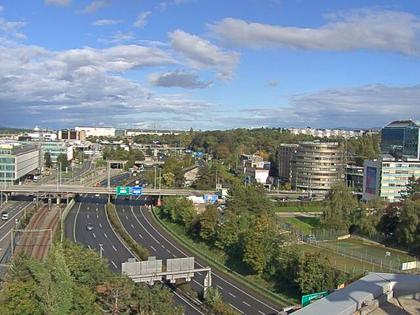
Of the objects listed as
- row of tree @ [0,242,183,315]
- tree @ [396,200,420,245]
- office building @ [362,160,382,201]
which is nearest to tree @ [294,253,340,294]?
row of tree @ [0,242,183,315]

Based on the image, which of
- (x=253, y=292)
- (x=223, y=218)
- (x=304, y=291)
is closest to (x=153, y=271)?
(x=253, y=292)

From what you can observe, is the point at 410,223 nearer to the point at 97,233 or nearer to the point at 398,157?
the point at 97,233

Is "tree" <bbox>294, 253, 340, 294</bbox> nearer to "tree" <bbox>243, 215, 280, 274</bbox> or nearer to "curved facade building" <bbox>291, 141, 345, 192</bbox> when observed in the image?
"tree" <bbox>243, 215, 280, 274</bbox>

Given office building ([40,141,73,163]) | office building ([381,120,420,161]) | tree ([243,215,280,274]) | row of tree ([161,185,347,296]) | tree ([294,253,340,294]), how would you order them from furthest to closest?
office building ([40,141,73,163]) → office building ([381,120,420,161]) → tree ([243,215,280,274]) → row of tree ([161,185,347,296]) → tree ([294,253,340,294])

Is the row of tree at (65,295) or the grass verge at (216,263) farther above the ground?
the row of tree at (65,295)

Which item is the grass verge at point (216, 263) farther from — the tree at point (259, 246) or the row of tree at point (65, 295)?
the row of tree at point (65, 295)

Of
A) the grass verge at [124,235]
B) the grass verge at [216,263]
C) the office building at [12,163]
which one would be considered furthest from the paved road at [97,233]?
the office building at [12,163]
